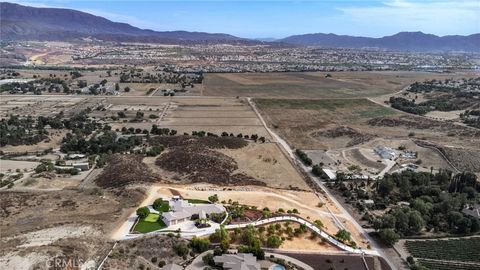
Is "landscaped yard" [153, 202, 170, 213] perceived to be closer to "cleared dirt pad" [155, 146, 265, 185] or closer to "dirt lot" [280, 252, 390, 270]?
"cleared dirt pad" [155, 146, 265, 185]

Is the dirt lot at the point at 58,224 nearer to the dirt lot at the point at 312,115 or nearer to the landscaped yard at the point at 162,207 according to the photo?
the landscaped yard at the point at 162,207

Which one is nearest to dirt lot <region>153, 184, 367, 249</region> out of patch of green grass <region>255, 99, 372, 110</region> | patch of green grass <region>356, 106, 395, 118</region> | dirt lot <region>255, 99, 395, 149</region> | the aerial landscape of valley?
the aerial landscape of valley

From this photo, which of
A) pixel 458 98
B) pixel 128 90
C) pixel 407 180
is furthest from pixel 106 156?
pixel 458 98

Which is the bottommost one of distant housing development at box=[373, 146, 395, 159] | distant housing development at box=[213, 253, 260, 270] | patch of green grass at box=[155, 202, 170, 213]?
distant housing development at box=[373, 146, 395, 159]

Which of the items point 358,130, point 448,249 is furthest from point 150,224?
point 358,130

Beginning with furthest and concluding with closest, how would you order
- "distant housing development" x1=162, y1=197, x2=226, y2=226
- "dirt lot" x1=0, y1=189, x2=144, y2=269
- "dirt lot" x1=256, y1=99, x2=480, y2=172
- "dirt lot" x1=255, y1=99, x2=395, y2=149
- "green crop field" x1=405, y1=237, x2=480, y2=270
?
"dirt lot" x1=255, y1=99, x2=395, y2=149 → "dirt lot" x1=256, y1=99, x2=480, y2=172 → "distant housing development" x1=162, y1=197, x2=226, y2=226 → "green crop field" x1=405, y1=237, x2=480, y2=270 → "dirt lot" x1=0, y1=189, x2=144, y2=269

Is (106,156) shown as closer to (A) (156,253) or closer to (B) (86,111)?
(A) (156,253)

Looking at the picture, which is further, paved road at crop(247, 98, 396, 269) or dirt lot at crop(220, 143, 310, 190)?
dirt lot at crop(220, 143, 310, 190)

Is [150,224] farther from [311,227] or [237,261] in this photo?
[311,227]
